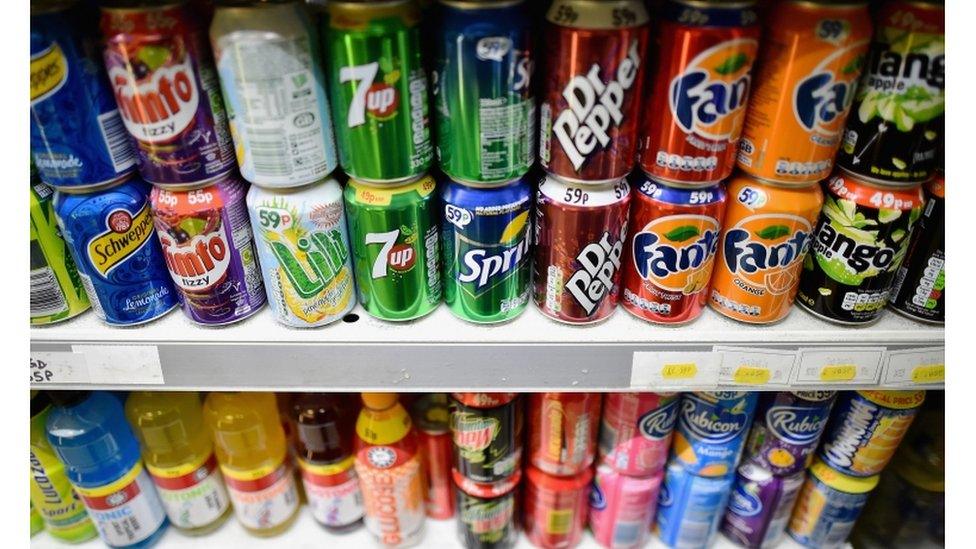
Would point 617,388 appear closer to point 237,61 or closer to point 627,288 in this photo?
point 627,288

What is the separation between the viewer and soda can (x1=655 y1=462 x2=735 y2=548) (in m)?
1.25

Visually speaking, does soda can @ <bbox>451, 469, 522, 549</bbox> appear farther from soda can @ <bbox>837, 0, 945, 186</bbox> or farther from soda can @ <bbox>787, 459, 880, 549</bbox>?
soda can @ <bbox>837, 0, 945, 186</bbox>

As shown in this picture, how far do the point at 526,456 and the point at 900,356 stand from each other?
66 cm

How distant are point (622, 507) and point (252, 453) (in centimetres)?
70

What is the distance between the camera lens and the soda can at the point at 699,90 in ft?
2.56

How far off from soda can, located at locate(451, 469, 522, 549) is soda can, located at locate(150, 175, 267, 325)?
543 mm

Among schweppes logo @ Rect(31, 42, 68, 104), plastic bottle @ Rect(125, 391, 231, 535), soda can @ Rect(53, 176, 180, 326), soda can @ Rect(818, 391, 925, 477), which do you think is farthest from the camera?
plastic bottle @ Rect(125, 391, 231, 535)

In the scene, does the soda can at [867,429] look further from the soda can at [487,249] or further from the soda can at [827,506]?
the soda can at [487,249]

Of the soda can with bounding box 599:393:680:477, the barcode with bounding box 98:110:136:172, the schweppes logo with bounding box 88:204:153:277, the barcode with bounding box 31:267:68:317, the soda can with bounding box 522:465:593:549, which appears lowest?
the soda can with bounding box 522:465:593:549

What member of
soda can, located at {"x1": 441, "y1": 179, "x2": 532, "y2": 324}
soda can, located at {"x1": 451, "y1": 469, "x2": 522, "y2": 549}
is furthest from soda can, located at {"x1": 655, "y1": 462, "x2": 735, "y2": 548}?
soda can, located at {"x1": 441, "y1": 179, "x2": 532, "y2": 324}

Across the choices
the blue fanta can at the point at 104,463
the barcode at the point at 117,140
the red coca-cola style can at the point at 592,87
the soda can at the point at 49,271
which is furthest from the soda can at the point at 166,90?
the blue fanta can at the point at 104,463

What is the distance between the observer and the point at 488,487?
4.08ft

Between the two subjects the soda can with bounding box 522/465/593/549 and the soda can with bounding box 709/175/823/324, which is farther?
the soda can with bounding box 522/465/593/549

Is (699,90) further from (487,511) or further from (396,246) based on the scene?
(487,511)
